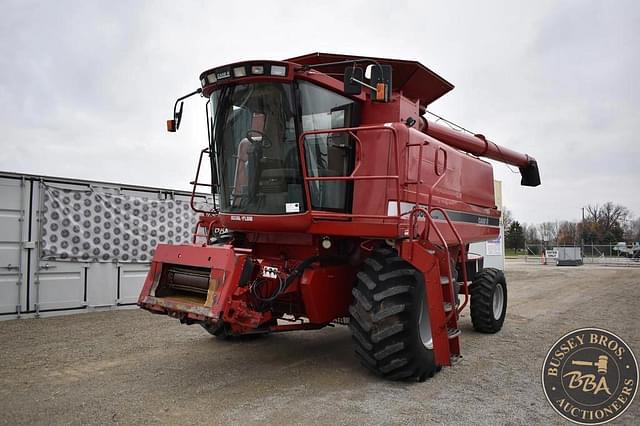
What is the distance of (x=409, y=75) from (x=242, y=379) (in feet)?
15.1

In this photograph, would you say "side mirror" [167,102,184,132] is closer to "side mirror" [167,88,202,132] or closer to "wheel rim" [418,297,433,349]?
"side mirror" [167,88,202,132]

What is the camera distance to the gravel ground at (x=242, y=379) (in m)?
4.14

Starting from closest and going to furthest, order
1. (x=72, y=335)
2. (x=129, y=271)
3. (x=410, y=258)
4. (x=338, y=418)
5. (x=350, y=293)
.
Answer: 1. (x=338, y=418)
2. (x=410, y=258)
3. (x=350, y=293)
4. (x=72, y=335)
5. (x=129, y=271)

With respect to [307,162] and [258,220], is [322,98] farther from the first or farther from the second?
[258,220]

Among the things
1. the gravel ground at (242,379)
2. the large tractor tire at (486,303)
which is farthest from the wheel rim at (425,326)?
the large tractor tire at (486,303)

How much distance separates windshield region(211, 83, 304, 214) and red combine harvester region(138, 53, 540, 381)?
1 cm

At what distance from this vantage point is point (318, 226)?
17.2 feet

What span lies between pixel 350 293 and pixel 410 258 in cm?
96

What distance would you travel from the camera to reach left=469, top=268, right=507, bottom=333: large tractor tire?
7.79 m

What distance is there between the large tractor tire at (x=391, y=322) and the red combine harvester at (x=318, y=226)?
0.01m

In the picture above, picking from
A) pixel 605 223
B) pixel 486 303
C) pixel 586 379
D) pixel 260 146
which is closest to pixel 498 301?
pixel 486 303

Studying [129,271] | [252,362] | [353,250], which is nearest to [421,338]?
[353,250]

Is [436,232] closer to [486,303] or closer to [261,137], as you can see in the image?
[261,137]

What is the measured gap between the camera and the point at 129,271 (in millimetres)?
10156
